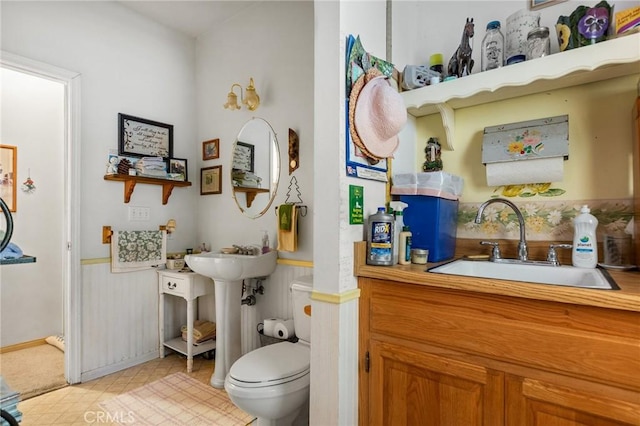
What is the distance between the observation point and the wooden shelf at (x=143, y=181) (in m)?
2.48

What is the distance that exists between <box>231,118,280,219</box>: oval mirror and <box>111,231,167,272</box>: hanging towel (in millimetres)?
740

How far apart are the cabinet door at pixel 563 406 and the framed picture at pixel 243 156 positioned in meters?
2.16

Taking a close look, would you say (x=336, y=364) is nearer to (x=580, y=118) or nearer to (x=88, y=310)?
(x=580, y=118)

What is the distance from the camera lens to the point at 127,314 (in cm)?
256

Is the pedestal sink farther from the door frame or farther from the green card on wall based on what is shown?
the green card on wall

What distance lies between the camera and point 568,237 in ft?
4.66

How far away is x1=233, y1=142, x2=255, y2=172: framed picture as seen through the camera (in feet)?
8.62

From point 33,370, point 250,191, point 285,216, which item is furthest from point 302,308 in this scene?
point 33,370

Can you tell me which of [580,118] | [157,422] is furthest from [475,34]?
[157,422]

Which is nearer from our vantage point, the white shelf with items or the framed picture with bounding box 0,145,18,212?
the white shelf with items

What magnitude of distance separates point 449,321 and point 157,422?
172 centimetres

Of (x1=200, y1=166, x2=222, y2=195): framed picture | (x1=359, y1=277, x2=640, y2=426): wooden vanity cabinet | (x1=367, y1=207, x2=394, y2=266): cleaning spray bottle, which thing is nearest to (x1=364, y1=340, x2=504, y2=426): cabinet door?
(x1=359, y1=277, x2=640, y2=426): wooden vanity cabinet

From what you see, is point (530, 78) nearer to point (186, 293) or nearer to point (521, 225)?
point (521, 225)

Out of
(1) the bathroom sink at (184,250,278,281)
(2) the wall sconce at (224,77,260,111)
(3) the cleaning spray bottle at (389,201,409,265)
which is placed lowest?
(1) the bathroom sink at (184,250,278,281)
